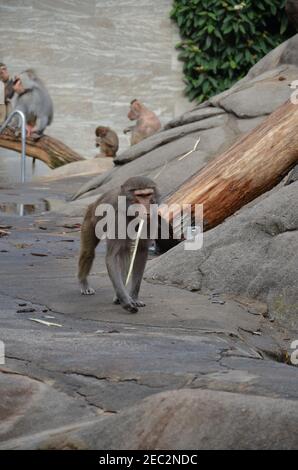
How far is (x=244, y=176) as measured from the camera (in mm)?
9406

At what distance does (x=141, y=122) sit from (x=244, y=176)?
11.7 metres

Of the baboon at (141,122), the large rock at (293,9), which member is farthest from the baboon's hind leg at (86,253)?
the baboon at (141,122)

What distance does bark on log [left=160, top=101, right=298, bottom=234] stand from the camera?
9.40m

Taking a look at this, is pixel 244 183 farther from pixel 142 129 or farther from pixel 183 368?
pixel 142 129

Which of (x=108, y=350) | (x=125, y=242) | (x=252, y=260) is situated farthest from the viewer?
(x=252, y=260)

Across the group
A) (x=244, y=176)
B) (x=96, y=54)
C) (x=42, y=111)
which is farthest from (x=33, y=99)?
(x=244, y=176)

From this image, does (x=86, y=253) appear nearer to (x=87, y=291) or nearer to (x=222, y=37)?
(x=87, y=291)

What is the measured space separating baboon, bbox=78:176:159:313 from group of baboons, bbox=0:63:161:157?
13.3m

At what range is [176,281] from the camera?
25.6ft

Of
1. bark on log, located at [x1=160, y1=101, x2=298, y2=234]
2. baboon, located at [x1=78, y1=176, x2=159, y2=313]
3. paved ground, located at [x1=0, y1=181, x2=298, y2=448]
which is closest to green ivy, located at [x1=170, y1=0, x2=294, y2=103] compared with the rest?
bark on log, located at [x1=160, y1=101, x2=298, y2=234]

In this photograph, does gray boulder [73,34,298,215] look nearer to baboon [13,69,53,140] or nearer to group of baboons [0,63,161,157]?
group of baboons [0,63,161,157]
